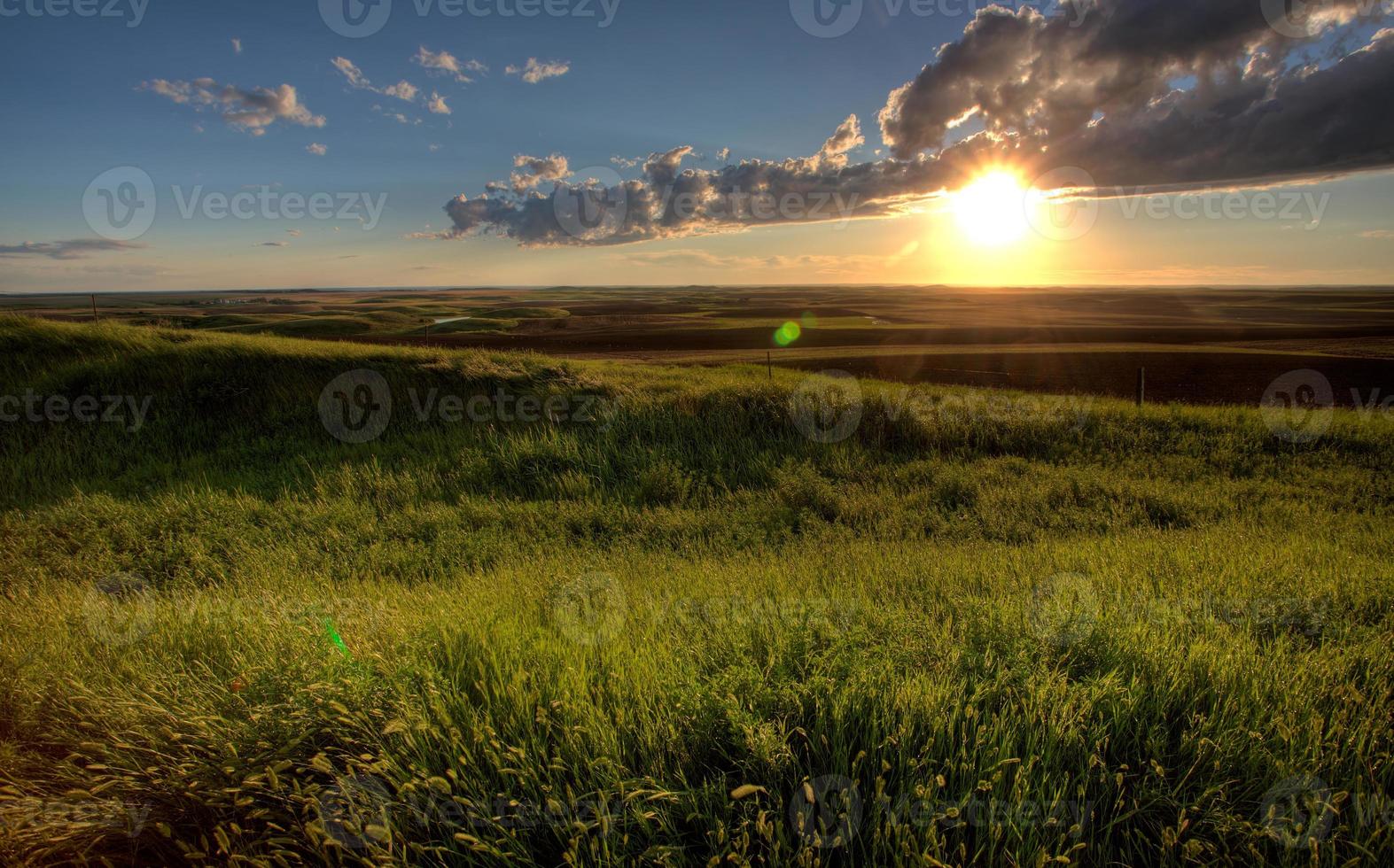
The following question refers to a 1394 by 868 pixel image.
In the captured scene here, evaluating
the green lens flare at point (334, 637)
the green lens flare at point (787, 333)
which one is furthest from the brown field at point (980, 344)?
the green lens flare at point (334, 637)

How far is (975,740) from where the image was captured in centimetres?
244

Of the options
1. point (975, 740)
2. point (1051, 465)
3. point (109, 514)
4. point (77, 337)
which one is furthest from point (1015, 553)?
point (77, 337)

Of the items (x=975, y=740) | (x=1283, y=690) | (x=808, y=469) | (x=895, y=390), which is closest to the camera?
(x=975, y=740)

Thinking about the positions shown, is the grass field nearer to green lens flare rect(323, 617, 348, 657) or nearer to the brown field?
green lens flare rect(323, 617, 348, 657)

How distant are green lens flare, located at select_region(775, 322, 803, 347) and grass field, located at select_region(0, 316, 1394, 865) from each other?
165 ft

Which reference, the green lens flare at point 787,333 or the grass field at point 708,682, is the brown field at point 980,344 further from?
the grass field at point 708,682

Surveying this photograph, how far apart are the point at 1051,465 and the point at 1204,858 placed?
950 cm

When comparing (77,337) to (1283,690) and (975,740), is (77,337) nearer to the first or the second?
(975,740)

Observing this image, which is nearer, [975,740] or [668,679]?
[975,740]

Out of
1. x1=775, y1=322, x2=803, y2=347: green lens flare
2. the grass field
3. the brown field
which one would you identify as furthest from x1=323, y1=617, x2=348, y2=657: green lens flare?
x1=775, y1=322, x2=803, y2=347: green lens flare

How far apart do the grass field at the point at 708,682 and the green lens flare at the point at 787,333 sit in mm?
50226

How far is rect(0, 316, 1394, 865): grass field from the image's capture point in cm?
225

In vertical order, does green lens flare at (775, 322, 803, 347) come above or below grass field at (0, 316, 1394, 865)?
above

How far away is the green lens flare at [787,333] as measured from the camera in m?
61.0
